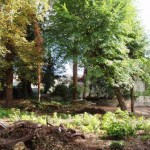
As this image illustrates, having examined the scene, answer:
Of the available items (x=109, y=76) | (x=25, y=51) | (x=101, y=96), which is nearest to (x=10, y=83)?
(x=25, y=51)

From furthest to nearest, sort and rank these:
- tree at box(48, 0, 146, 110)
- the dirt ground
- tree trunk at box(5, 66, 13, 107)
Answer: tree trunk at box(5, 66, 13, 107), tree at box(48, 0, 146, 110), the dirt ground

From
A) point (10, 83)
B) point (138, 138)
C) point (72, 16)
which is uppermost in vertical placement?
point (72, 16)

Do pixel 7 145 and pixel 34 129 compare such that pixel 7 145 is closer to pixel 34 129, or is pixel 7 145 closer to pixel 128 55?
pixel 34 129

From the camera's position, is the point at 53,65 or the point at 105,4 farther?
the point at 53,65

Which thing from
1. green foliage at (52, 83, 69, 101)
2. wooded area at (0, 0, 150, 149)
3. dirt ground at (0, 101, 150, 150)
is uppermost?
wooded area at (0, 0, 150, 149)

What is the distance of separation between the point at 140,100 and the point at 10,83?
14918mm

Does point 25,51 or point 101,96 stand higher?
point 25,51

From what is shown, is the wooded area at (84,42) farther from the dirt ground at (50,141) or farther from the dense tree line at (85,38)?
the dirt ground at (50,141)

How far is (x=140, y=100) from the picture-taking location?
31.9 m

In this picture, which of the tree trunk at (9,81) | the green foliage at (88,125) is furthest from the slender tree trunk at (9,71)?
the green foliage at (88,125)

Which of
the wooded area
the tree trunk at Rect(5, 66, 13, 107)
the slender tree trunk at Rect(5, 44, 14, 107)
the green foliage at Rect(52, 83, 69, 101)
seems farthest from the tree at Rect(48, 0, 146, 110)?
the green foliage at Rect(52, 83, 69, 101)

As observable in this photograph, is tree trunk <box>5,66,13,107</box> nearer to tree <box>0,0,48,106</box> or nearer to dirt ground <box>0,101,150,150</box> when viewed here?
tree <box>0,0,48,106</box>

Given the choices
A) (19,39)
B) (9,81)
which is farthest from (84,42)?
(9,81)

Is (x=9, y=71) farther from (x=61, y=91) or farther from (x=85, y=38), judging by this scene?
(x=61, y=91)
